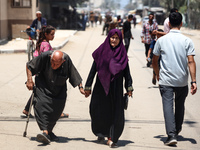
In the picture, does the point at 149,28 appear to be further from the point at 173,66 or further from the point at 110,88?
the point at 110,88

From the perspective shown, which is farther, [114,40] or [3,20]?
[3,20]

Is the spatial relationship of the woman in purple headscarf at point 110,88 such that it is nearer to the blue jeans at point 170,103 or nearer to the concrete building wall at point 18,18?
the blue jeans at point 170,103

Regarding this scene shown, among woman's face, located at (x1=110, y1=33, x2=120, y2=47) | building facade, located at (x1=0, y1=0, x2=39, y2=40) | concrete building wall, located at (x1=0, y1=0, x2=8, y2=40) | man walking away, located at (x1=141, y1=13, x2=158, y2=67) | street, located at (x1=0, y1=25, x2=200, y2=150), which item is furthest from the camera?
building facade, located at (x1=0, y1=0, x2=39, y2=40)

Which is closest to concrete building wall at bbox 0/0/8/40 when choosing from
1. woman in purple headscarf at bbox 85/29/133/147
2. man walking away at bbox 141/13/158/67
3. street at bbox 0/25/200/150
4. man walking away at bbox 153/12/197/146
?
man walking away at bbox 141/13/158/67

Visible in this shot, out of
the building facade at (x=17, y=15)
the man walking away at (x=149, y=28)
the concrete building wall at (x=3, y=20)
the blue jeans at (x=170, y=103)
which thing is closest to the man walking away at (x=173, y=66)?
the blue jeans at (x=170, y=103)

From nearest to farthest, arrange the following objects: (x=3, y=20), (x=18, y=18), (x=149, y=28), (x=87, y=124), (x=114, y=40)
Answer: (x=114, y=40), (x=87, y=124), (x=149, y=28), (x=3, y=20), (x=18, y=18)

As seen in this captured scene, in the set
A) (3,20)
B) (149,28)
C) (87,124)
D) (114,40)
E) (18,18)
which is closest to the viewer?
(114,40)

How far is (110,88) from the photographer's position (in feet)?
18.2

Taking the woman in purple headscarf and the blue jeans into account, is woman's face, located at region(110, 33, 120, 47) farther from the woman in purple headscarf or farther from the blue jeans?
the blue jeans

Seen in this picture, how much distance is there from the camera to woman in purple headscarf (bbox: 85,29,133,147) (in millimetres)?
5477

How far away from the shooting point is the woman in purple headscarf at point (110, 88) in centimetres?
548

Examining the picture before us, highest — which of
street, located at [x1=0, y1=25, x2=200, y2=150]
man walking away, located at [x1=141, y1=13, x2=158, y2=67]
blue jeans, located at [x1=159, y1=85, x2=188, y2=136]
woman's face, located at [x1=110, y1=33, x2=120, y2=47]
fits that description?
woman's face, located at [x1=110, y1=33, x2=120, y2=47]

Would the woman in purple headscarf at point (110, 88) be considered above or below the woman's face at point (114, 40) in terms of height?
below

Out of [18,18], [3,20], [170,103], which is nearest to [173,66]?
[170,103]
